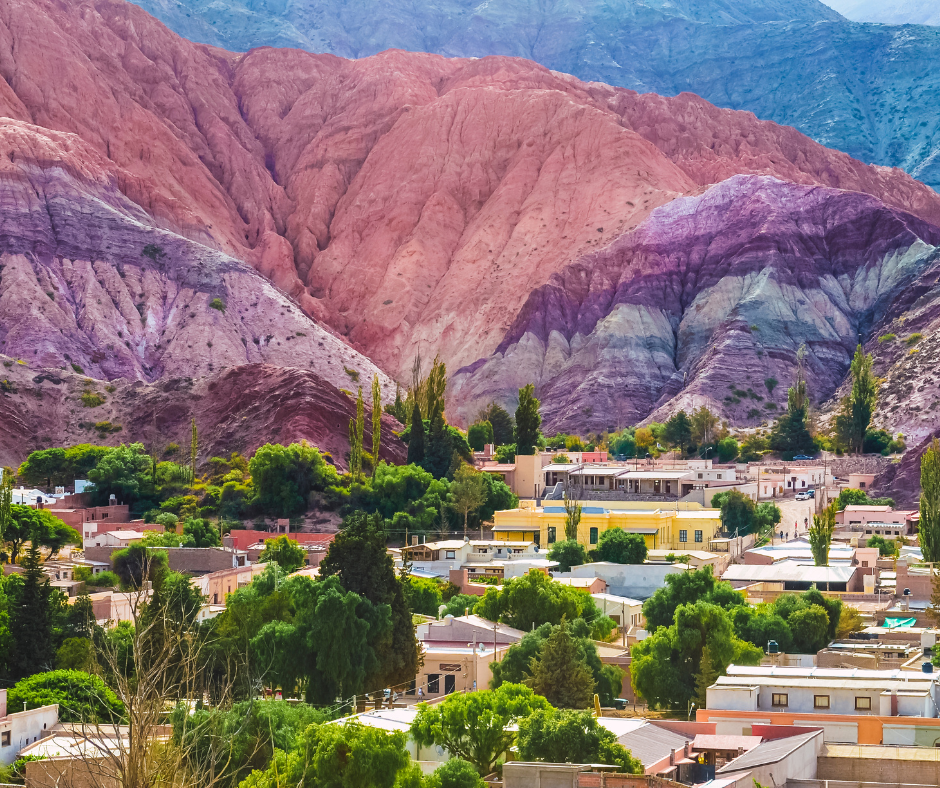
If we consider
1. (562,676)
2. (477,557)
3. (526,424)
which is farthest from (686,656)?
(526,424)

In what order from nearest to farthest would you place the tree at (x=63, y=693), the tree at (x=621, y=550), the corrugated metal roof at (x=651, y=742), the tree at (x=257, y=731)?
the corrugated metal roof at (x=651, y=742) < the tree at (x=257, y=731) < the tree at (x=63, y=693) < the tree at (x=621, y=550)

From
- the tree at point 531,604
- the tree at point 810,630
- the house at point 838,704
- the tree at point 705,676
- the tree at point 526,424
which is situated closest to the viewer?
the house at point 838,704

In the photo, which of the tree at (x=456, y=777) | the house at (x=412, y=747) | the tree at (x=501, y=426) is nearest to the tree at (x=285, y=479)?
the tree at (x=501, y=426)

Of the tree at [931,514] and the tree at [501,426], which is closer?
the tree at [931,514]

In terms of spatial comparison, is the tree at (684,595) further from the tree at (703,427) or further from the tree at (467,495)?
the tree at (703,427)

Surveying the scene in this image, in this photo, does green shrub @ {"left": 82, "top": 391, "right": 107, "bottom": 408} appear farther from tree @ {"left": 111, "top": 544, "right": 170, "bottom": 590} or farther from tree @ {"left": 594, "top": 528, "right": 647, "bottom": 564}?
tree @ {"left": 594, "top": 528, "right": 647, "bottom": 564}

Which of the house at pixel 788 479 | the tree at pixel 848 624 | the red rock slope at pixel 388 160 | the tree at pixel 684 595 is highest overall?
the red rock slope at pixel 388 160

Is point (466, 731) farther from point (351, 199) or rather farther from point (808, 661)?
point (351, 199)
